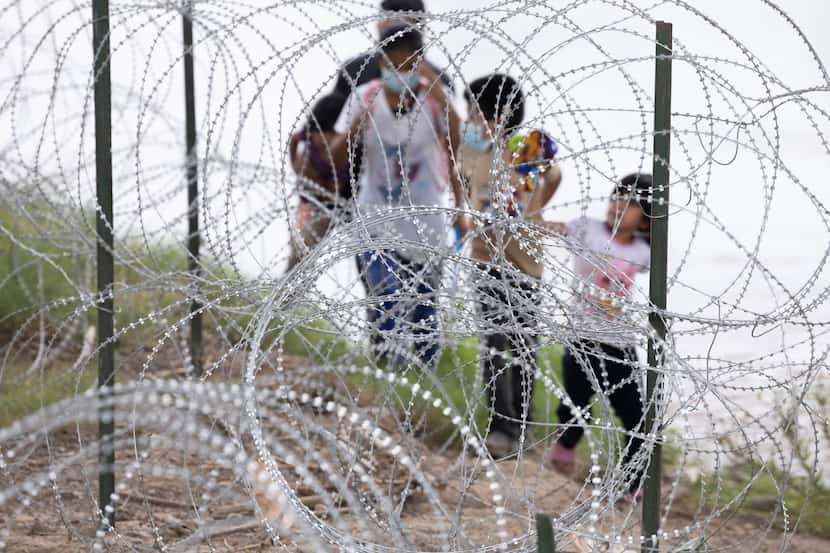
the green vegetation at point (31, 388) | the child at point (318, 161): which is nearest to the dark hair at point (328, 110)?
the child at point (318, 161)

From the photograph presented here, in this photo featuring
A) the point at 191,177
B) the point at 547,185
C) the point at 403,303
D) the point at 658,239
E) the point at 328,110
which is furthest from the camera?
A: the point at 328,110

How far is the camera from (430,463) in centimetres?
444

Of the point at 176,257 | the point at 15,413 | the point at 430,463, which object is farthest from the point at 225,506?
the point at 176,257

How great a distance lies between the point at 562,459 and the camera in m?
4.77

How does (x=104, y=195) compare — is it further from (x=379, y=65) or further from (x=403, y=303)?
(x=379, y=65)

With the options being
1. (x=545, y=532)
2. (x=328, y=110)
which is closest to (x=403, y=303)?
(x=545, y=532)

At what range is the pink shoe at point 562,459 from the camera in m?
4.77

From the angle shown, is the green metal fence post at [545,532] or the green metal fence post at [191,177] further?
the green metal fence post at [191,177]

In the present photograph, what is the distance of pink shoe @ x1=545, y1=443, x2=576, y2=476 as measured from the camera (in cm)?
477

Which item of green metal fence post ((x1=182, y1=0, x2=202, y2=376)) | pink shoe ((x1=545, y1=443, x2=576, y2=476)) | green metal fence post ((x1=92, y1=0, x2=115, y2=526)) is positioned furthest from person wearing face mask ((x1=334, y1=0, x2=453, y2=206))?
pink shoe ((x1=545, y1=443, x2=576, y2=476))

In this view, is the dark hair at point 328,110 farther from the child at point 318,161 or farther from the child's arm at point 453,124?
the child's arm at point 453,124

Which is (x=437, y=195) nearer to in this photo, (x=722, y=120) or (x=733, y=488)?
(x=733, y=488)

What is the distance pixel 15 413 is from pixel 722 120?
3.35 metres

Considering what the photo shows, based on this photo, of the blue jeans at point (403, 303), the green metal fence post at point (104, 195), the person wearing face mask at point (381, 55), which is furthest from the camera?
the person wearing face mask at point (381, 55)
